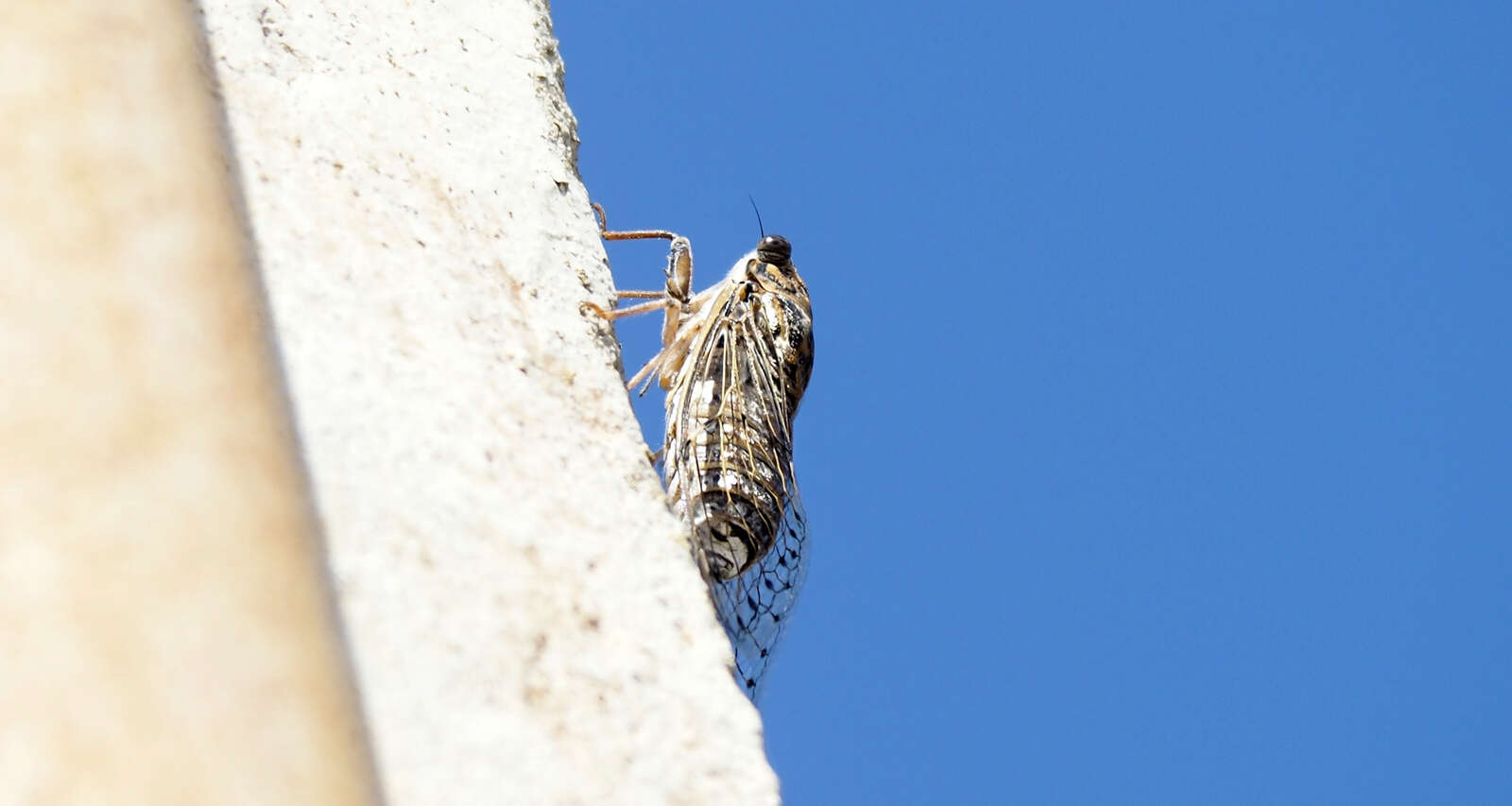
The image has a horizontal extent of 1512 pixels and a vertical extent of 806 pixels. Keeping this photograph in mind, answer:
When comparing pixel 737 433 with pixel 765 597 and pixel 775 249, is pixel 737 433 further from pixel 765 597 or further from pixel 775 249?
pixel 775 249

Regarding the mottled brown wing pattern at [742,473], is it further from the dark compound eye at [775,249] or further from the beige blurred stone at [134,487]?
the beige blurred stone at [134,487]

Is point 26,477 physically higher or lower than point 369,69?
lower

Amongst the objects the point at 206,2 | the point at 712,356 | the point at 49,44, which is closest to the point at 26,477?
the point at 49,44

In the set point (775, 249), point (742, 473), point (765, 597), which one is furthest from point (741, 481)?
point (775, 249)

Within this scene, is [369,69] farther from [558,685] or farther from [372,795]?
[372,795]

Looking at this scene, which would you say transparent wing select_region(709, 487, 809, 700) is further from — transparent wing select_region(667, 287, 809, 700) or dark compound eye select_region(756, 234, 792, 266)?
dark compound eye select_region(756, 234, 792, 266)

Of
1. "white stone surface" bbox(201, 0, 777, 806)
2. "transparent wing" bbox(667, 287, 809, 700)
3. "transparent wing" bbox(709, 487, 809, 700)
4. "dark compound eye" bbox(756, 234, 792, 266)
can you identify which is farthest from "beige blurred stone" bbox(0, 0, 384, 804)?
"dark compound eye" bbox(756, 234, 792, 266)

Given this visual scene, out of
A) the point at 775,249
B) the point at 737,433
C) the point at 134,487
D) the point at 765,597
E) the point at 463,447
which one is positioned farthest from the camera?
the point at 775,249
